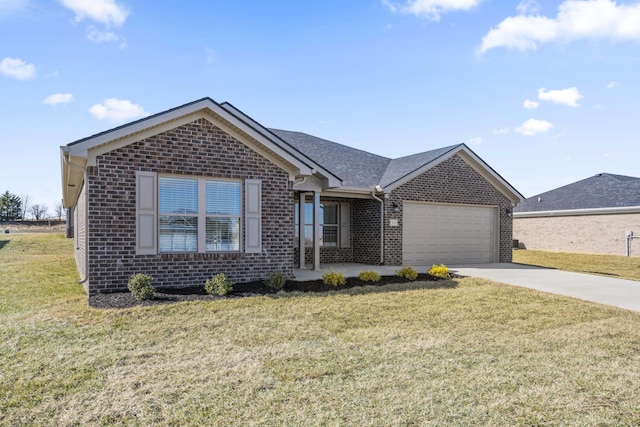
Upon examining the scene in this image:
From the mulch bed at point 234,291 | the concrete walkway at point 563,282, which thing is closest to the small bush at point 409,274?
the mulch bed at point 234,291

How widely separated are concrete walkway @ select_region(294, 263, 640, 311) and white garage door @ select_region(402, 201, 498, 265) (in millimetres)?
1602

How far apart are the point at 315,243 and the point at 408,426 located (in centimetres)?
1001

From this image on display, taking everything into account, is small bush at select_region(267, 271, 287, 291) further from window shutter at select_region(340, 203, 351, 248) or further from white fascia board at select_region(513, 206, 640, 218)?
white fascia board at select_region(513, 206, 640, 218)

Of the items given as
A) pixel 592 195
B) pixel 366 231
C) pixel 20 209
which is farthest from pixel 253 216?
pixel 20 209

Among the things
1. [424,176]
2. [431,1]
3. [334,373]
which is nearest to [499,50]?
[431,1]

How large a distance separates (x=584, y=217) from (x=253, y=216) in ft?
72.1

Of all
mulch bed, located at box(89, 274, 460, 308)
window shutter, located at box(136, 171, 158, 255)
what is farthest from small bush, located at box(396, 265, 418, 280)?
window shutter, located at box(136, 171, 158, 255)

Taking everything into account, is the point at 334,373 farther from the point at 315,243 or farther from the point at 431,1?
the point at 431,1

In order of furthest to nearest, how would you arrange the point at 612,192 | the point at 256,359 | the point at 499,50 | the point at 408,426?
1. the point at 612,192
2. the point at 499,50
3. the point at 256,359
4. the point at 408,426

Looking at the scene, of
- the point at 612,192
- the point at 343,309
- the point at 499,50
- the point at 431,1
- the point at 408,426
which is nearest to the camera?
the point at 408,426

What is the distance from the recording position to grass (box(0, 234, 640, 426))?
→ 362 centimetres

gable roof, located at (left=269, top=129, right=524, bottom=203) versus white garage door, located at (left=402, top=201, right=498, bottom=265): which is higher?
gable roof, located at (left=269, top=129, right=524, bottom=203)

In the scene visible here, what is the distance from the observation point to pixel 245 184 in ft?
33.2

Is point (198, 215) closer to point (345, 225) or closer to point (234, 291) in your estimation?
point (234, 291)
